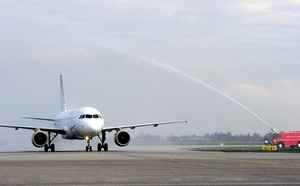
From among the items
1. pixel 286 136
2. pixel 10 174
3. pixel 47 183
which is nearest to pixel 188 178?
pixel 47 183

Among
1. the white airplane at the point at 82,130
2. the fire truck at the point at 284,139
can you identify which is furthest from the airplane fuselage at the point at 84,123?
the fire truck at the point at 284,139

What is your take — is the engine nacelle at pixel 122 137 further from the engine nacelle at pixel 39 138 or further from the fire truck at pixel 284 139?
the fire truck at pixel 284 139

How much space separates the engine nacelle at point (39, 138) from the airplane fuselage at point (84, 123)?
2632mm

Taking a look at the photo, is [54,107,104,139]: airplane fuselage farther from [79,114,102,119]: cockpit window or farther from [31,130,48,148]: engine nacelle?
[31,130,48,148]: engine nacelle

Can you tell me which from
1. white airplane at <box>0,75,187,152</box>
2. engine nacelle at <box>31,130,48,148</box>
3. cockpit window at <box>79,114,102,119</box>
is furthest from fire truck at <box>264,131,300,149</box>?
engine nacelle at <box>31,130,48,148</box>

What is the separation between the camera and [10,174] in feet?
72.1

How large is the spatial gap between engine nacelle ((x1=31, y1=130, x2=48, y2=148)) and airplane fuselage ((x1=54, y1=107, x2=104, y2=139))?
263 cm

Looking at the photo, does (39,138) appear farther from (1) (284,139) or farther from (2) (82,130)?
(1) (284,139)

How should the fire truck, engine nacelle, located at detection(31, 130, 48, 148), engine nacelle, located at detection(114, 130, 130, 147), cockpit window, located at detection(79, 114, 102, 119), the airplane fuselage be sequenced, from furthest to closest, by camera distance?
the fire truck → engine nacelle, located at detection(114, 130, 130, 147) → engine nacelle, located at detection(31, 130, 48, 148) → cockpit window, located at detection(79, 114, 102, 119) → the airplane fuselage

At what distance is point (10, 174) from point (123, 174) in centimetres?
378

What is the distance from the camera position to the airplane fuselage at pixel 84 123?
5760 cm

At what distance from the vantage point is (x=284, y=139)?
86875 millimetres

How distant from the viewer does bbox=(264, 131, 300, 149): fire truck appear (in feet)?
281

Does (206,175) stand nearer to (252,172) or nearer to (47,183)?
(252,172)
